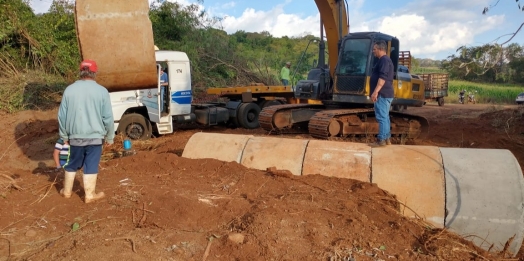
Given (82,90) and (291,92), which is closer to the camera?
(82,90)

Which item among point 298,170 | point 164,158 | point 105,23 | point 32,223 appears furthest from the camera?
point 105,23

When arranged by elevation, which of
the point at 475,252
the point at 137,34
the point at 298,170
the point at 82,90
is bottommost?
the point at 475,252

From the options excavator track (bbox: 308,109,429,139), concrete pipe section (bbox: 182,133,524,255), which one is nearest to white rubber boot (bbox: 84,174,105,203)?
concrete pipe section (bbox: 182,133,524,255)

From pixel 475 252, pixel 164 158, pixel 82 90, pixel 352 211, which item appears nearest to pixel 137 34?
pixel 164 158

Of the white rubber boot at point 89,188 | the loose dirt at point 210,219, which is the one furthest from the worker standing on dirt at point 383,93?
the white rubber boot at point 89,188

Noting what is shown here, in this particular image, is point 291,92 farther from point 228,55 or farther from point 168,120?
point 228,55

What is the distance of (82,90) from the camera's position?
17.1ft

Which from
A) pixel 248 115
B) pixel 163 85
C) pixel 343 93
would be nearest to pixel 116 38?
pixel 163 85

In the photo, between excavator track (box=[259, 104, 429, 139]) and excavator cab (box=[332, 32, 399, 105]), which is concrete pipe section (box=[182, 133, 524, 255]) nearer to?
excavator track (box=[259, 104, 429, 139])

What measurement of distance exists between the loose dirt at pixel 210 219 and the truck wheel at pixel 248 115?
24.2 ft

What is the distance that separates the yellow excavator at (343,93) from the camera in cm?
1030

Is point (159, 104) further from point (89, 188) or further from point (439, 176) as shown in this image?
point (439, 176)

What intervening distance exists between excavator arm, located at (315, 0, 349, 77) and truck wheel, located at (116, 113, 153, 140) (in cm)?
488

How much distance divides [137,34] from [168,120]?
4235mm
